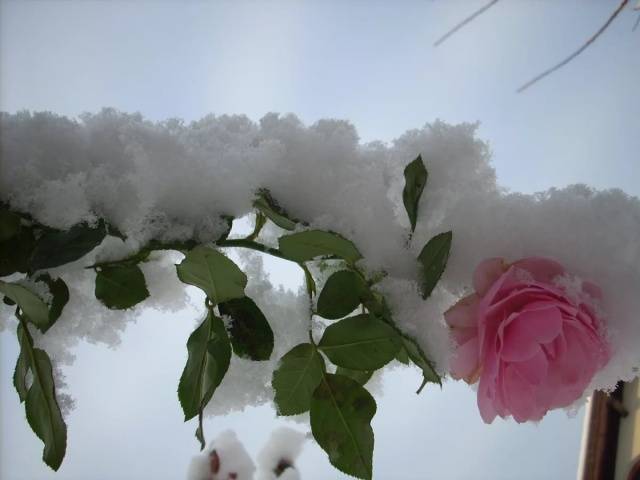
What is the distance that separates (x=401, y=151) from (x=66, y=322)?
0.29 metres

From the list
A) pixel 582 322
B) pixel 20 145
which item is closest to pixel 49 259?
pixel 20 145

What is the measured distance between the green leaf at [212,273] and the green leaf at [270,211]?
1.7 inches

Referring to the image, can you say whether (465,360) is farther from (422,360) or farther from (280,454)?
(280,454)

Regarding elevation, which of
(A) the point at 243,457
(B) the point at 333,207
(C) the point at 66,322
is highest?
(B) the point at 333,207

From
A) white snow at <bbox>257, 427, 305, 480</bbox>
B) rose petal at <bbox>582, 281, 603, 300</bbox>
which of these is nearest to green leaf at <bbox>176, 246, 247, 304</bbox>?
rose petal at <bbox>582, 281, 603, 300</bbox>

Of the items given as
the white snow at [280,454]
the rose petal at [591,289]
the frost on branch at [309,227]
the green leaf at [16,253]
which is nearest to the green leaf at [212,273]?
the frost on branch at [309,227]

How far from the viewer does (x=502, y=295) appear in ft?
1.06

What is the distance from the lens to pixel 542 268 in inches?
13.4

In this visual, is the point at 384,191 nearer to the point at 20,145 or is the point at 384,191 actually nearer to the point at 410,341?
the point at 410,341

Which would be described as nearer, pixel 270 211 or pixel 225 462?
pixel 270 211

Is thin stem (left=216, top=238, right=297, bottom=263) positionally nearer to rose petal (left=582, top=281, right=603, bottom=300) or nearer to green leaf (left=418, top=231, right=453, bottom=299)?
green leaf (left=418, top=231, right=453, bottom=299)

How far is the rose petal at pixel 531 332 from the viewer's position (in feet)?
1.01

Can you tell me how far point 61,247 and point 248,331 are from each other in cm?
14

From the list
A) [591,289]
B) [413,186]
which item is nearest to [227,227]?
[413,186]
